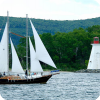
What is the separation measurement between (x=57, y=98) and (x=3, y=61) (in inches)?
554

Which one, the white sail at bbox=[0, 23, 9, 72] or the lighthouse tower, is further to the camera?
the lighthouse tower

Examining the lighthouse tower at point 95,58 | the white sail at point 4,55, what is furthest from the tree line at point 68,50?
the white sail at point 4,55

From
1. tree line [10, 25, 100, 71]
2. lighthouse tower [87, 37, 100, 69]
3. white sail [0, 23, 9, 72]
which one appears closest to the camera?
white sail [0, 23, 9, 72]

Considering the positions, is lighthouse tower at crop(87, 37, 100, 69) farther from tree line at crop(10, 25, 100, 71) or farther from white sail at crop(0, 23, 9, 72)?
white sail at crop(0, 23, 9, 72)

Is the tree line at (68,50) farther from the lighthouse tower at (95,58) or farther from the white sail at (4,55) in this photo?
the white sail at (4,55)

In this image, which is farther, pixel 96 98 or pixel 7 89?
pixel 7 89

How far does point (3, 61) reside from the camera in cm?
4600

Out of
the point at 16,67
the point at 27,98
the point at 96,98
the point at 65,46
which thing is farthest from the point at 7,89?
the point at 65,46

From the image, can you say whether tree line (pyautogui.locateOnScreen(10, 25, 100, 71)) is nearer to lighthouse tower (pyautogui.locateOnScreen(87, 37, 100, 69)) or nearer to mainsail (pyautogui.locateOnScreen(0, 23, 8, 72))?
lighthouse tower (pyautogui.locateOnScreen(87, 37, 100, 69))

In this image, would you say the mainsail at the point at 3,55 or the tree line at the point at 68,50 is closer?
the mainsail at the point at 3,55


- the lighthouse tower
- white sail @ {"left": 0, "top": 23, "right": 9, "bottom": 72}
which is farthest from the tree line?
white sail @ {"left": 0, "top": 23, "right": 9, "bottom": 72}

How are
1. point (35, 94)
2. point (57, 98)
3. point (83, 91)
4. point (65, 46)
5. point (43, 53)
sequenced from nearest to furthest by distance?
point (57, 98), point (35, 94), point (83, 91), point (43, 53), point (65, 46)

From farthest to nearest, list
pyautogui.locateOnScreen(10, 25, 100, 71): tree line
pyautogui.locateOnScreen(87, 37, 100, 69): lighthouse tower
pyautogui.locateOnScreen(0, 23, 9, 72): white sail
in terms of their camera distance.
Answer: pyautogui.locateOnScreen(10, 25, 100, 71): tree line < pyautogui.locateOnScreen(87, 37, 100, 69): lighthouse tower < pyautogui.locateOnScreen(0, 23, 9, 72): white sail

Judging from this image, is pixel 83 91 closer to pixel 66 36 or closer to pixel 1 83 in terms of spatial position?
pixel 1 83
